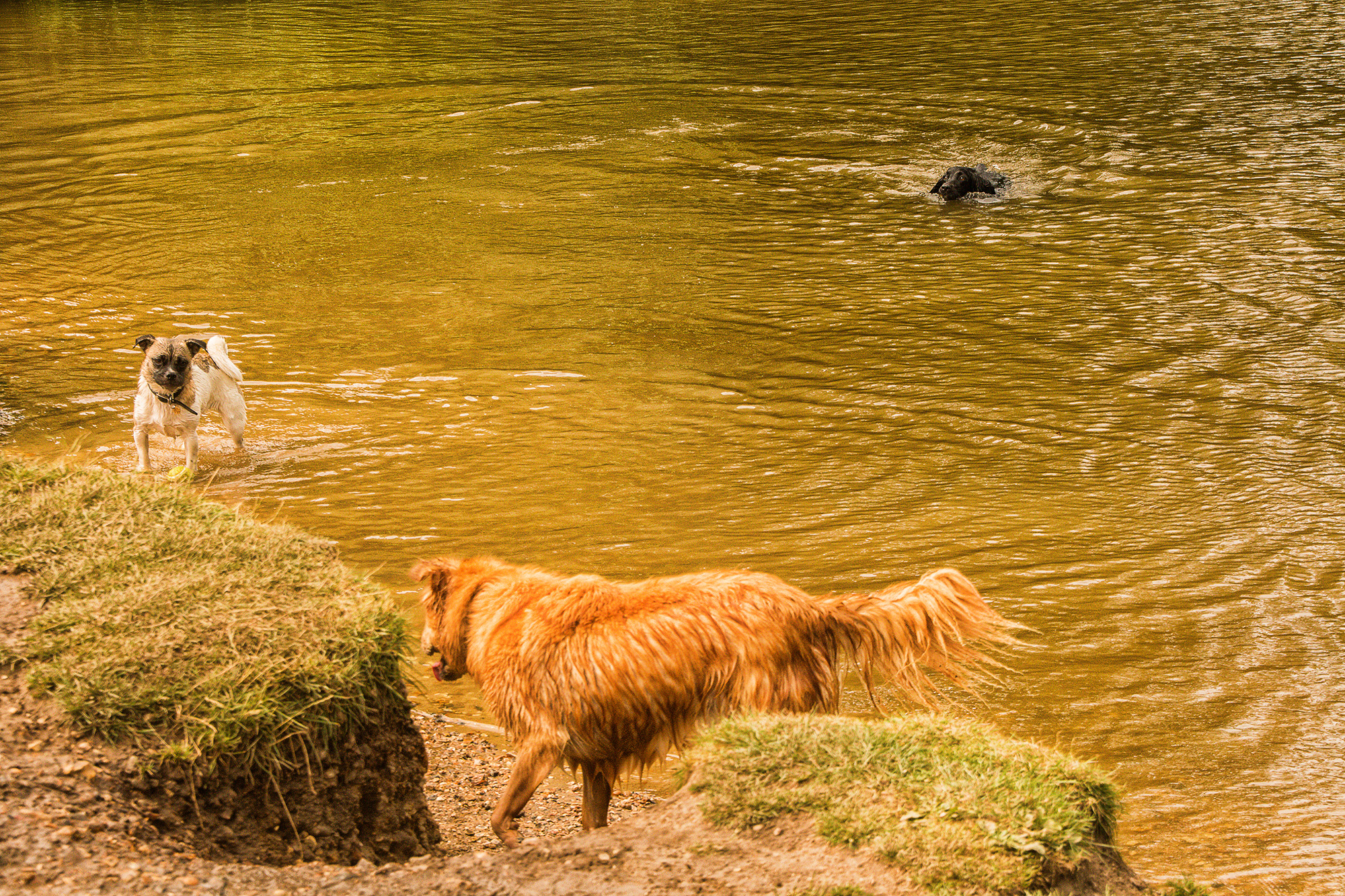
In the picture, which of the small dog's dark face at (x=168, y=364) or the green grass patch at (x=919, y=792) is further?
the small dog's dark face at (x=168, y=364)

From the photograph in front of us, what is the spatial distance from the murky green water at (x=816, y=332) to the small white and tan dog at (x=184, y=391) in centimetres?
42

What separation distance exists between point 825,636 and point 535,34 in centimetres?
2808

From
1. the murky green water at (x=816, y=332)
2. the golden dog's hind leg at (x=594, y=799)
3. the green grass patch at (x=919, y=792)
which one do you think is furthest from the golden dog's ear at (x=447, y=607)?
the murky green water at (x=816, y=332)

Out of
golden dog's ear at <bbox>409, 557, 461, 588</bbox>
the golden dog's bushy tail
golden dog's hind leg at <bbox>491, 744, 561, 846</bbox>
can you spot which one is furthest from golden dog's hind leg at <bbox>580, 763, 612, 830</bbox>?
the golden dog's bushy tail

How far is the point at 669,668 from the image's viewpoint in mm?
4543

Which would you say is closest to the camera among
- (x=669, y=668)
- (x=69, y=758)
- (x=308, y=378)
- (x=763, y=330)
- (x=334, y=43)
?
(x=69, y=758)

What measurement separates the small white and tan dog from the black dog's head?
35.3 ft

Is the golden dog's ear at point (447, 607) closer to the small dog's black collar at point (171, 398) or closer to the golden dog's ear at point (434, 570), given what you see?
the golden dog's ear at point (434, 570)

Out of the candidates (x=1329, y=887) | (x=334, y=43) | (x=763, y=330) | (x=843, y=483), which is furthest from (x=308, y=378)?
(x=334, y=43)

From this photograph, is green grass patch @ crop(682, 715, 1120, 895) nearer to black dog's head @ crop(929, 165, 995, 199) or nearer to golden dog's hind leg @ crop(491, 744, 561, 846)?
golden dog's hind leg @ crop(491, 744, 561, 846)

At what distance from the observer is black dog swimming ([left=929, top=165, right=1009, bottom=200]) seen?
1659cm

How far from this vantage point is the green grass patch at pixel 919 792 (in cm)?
372

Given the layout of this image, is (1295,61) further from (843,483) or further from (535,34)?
(843,483)

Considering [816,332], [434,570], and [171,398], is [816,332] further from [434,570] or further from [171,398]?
[434,570]
